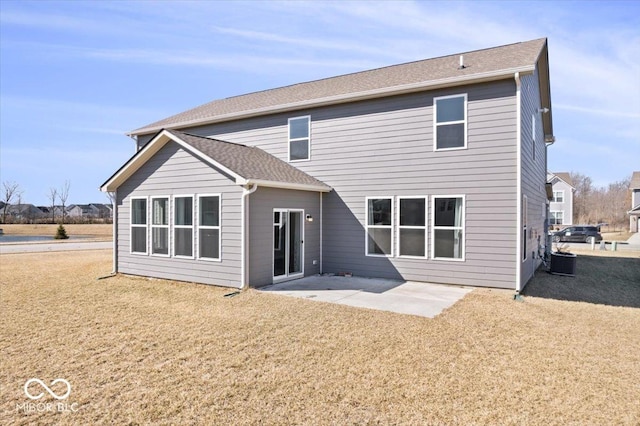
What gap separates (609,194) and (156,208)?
7277cm

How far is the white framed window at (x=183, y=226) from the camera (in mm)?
10164

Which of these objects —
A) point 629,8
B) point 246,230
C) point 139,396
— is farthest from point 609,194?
point 139,396

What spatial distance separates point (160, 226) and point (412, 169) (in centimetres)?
753

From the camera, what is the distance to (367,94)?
1062 centimetres

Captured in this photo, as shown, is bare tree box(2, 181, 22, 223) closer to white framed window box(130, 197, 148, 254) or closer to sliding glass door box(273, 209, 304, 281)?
white framed window box(130, 197, 148, 254)

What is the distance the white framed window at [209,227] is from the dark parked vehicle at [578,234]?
2857 cm

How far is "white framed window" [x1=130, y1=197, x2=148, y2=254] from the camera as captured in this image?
1121cm

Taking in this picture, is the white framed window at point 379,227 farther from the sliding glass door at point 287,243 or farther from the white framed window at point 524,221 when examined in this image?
the white framed window at point 524,221

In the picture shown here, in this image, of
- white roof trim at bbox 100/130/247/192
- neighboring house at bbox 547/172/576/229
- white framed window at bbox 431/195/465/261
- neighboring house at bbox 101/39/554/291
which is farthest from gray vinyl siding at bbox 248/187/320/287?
neighboring house at bbox 547/172/576/229

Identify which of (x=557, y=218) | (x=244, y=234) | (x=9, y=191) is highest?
(x=9, y=191)

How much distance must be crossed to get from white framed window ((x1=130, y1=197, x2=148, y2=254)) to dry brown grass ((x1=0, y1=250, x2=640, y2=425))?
3.36m

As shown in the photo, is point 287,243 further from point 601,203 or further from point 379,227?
point 601,203

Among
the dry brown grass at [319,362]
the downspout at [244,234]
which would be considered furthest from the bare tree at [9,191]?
the downspout at [244,234]

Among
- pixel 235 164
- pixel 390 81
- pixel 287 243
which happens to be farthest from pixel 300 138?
pixel 287 243
